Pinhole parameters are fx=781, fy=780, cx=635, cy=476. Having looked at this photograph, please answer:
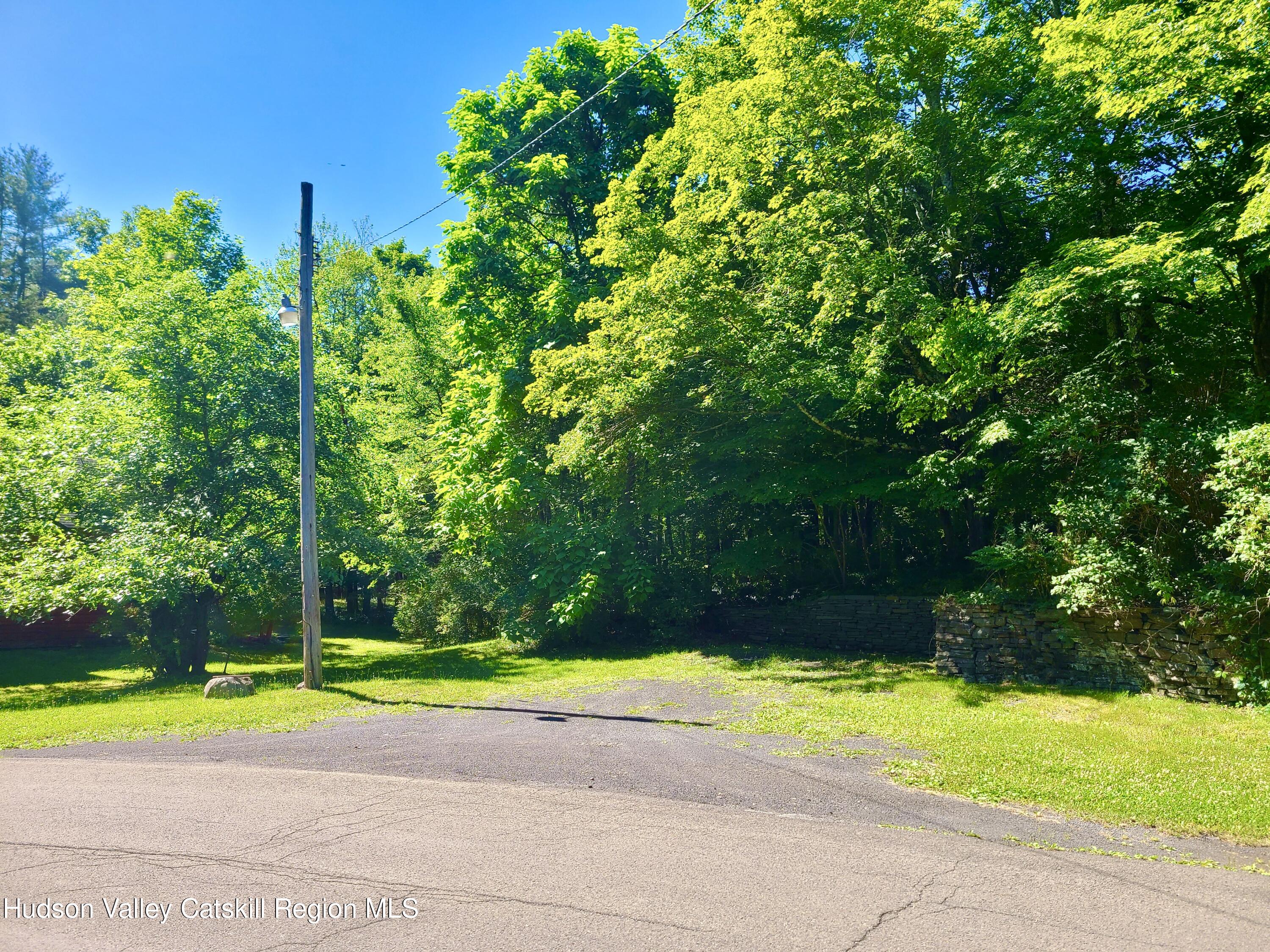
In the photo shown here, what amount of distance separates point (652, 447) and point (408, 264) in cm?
2876

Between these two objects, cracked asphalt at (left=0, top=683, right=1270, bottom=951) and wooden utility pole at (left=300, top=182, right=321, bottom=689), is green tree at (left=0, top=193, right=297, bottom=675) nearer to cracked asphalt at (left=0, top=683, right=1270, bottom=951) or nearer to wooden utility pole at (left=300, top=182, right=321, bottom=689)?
wooden utility pole at (left=300, top=182, right=321, bottom=689)

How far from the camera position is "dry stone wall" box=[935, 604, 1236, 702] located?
34.3ft

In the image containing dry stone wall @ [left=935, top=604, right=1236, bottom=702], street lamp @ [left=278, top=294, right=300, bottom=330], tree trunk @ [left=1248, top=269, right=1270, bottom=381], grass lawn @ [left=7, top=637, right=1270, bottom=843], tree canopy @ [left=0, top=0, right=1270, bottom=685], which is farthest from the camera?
street lamp @ [left=278, top=294, right=300, bottom=330]

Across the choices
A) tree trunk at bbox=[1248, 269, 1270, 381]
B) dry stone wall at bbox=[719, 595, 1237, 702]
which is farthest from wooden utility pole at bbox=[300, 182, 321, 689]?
tree trunk at bbox=[1248, 269, 1270, 381]

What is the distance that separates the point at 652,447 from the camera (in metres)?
17.8

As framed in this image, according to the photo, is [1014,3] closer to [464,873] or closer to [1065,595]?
[1065,595]

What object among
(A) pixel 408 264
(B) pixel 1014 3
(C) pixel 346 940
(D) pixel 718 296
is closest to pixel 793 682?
(D) pixel 718 296

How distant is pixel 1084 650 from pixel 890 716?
3.83m

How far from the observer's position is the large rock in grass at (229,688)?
1298 centimetres

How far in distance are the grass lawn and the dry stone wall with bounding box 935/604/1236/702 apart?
474mm

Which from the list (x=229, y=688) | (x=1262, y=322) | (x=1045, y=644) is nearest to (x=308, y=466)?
(x=229, y=688)

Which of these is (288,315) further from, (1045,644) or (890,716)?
(1045,644)

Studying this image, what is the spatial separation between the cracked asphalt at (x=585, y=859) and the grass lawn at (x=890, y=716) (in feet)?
2.07

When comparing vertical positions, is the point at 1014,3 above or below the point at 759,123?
above
